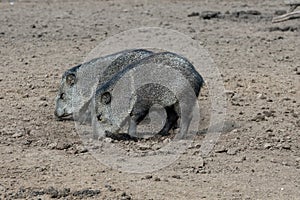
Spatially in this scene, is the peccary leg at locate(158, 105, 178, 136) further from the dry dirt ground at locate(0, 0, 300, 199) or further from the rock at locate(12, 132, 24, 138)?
the rock at locate(12, 132, 24, 138)

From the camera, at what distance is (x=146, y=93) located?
264 inches

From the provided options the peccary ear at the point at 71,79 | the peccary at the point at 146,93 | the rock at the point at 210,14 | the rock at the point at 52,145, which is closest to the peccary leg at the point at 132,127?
the peccary at the point at 146,93

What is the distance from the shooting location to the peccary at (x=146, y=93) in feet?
22.0

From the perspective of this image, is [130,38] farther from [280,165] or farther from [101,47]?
[280,165]

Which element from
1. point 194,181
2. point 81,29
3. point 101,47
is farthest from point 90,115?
point 81,29

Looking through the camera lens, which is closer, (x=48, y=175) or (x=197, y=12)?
(x=48, y=175)

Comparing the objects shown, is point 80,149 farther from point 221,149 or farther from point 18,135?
point 221,149

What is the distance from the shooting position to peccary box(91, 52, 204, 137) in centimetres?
672

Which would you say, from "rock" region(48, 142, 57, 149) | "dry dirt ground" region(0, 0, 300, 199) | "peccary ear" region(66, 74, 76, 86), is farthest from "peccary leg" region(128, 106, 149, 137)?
"peccary ear" region(66, 74, 76, 86)

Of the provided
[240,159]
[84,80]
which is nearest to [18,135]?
[84,80]

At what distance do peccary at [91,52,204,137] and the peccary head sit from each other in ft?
1.65

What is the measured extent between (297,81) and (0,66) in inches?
136

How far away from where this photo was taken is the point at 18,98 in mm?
8055

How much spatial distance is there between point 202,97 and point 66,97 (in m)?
1.46
